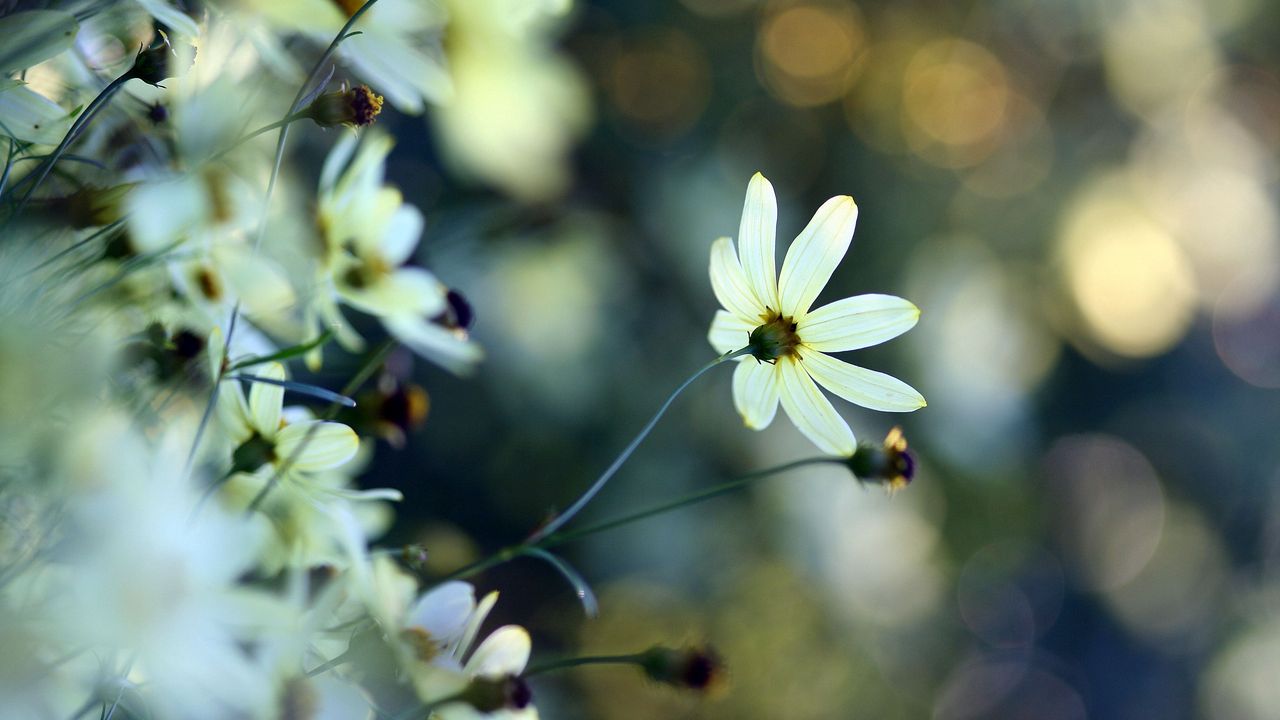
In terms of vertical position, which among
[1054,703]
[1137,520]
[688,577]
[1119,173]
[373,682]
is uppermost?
[373,682]

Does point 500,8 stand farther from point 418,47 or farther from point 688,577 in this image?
point 688,577

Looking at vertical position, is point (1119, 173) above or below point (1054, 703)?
above

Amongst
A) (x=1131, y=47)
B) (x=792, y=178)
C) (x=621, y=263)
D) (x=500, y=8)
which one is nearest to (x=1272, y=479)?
(x=1131, y=47)

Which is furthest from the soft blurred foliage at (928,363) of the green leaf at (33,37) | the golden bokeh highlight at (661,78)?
the green leaf at (33,37)

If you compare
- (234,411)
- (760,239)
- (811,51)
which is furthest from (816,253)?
(811,51)

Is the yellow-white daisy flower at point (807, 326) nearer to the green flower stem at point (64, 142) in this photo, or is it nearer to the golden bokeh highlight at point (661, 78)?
the green flower stem at point (64, 142)

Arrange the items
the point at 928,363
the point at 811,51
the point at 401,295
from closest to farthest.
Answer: the point at 401,295
the point at 928,363
the point at 811,51

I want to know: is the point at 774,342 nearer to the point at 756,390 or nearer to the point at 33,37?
the point at 756,390
